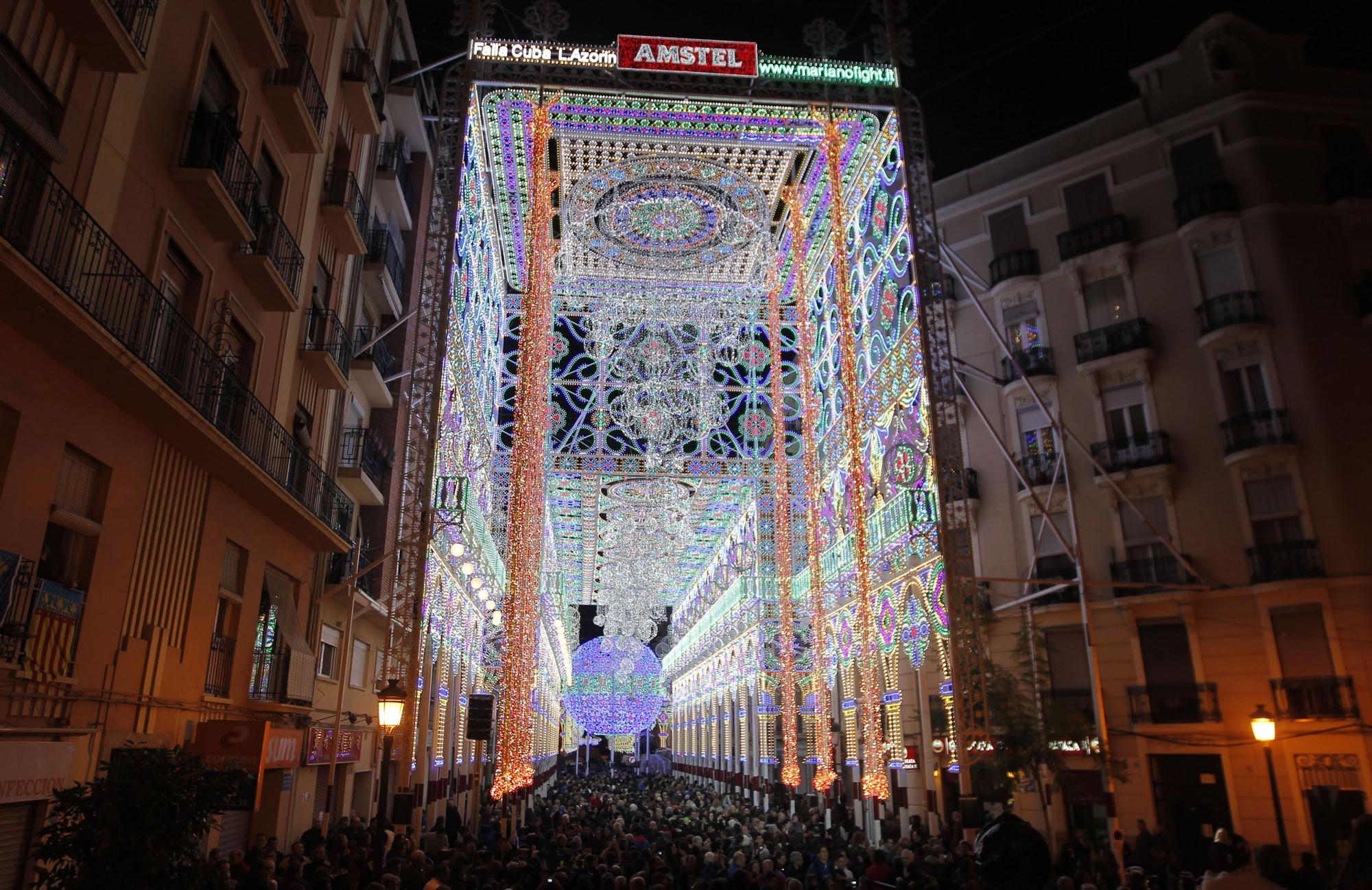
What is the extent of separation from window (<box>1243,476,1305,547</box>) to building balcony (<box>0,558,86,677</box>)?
20.7m

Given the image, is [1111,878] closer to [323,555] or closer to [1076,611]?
[1076,611]

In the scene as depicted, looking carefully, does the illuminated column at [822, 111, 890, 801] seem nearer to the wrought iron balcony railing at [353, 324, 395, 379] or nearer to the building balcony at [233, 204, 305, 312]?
the wrought iron balcony railing at [353, 324, 395, 379]

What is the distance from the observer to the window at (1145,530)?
815 inches

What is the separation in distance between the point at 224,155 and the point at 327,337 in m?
4.85

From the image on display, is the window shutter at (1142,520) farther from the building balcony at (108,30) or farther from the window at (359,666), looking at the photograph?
the building balcony at (108,30)

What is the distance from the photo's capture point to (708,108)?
2102 cm

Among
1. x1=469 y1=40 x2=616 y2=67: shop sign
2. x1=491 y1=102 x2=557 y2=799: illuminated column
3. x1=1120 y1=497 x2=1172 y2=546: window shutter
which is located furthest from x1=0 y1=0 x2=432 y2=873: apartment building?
x1=1120 y1=497 x2=1172 y2=546: window shutter

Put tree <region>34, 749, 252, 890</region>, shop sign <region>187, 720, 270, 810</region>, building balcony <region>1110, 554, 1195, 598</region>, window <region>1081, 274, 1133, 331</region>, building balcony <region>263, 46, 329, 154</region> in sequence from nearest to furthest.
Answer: tree <region>34, 749, 252, 890</region> → shop sign <region>187, 720, 270, 810</region> → building balcony <region>263, 46, 329, 154</region> → building balcony <region>1110, 554, 1195, 598</region> → window <region>1081, 274, 1133, 331</region>

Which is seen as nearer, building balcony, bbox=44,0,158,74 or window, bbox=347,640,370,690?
building balcony, bbox=44,0,158,74

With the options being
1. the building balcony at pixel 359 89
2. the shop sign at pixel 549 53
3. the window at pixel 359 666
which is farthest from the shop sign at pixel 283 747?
the shop sign at pixel 549 53

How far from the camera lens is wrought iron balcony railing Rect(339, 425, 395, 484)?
17656mm

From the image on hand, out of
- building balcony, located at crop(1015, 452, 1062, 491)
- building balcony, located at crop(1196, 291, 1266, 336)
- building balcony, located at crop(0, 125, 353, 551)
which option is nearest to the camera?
building balcony, located at crop(0, 125, 353, 551)

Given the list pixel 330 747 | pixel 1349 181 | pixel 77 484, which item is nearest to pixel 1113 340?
pixel 1349 181

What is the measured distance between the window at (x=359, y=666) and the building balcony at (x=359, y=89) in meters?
10.1
